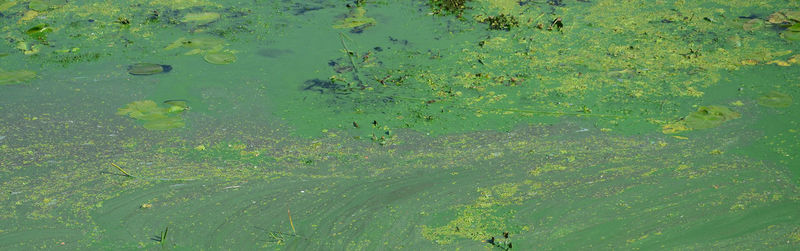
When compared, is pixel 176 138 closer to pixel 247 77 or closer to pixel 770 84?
pixel 247 77

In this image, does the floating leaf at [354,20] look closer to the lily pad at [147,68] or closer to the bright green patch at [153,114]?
the lily pad at [147,68]

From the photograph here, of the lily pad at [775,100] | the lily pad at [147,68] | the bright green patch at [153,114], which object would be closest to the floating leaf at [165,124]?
the bright green patch at [153,114]

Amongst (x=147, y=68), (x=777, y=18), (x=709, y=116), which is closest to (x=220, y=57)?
(x=147, y=68)

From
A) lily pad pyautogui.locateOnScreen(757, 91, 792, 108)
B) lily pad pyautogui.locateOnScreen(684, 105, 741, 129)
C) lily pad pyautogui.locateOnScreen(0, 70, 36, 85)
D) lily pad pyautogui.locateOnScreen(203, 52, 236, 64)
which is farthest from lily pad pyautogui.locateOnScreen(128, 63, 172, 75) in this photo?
lily pad pyautogui.locateOnScreen(757, 91, 792, 108)

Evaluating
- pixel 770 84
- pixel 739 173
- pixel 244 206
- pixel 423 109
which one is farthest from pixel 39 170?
pixel 770 84

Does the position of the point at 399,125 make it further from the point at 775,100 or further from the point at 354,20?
the point at 775,100

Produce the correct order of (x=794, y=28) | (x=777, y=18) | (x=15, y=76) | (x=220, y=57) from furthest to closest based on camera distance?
(x=777, y=18), (x=794, y=28), (x=220, y=57), (x=15, y=76)
